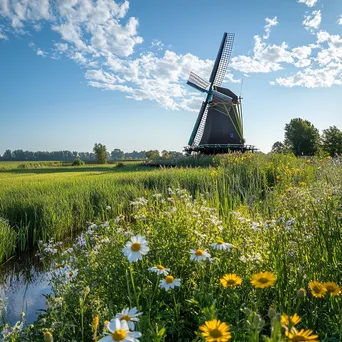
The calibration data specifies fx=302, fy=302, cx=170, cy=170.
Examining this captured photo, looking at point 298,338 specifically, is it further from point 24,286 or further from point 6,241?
point 6,241

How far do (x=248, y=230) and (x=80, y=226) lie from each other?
5.68m

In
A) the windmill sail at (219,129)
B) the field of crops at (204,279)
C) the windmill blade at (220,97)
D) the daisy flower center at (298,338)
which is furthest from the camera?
the windmill sail at (219,129)

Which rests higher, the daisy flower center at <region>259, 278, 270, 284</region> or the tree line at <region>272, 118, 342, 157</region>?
the tree line at <region>272, 118, 342, 157</region>

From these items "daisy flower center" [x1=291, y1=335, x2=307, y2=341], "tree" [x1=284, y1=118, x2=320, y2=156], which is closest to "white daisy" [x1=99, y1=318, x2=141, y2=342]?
"daisy flower center" [x1=291, y1=335, x2=307, y2=341]

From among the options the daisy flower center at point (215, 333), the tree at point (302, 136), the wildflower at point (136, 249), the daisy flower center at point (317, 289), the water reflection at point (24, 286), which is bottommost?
the water reflection at point (24, 286)

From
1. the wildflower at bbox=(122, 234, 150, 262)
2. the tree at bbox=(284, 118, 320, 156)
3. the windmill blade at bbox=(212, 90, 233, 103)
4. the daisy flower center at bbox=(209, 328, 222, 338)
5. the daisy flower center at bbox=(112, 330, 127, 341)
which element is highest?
the windmill blade at bbox=(212, 90, 233, 103)

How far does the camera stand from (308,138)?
48188 millimetres

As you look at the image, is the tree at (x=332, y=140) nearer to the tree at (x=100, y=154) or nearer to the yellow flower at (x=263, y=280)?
the tree at (x=100, y=154)

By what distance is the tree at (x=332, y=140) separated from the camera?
1640 inches

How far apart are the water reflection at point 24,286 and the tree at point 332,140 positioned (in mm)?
42533

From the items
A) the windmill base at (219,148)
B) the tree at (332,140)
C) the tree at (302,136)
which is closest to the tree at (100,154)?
the windmill base at (219,148)

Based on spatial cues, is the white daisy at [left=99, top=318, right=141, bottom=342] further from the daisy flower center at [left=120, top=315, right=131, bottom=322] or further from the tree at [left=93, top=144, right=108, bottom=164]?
the tree at [left=93, top=144, right=108, bottom=164]

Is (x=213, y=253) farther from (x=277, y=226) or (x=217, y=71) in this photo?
(x=217, y=71)

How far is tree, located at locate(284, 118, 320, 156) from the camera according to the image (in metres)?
47.0
